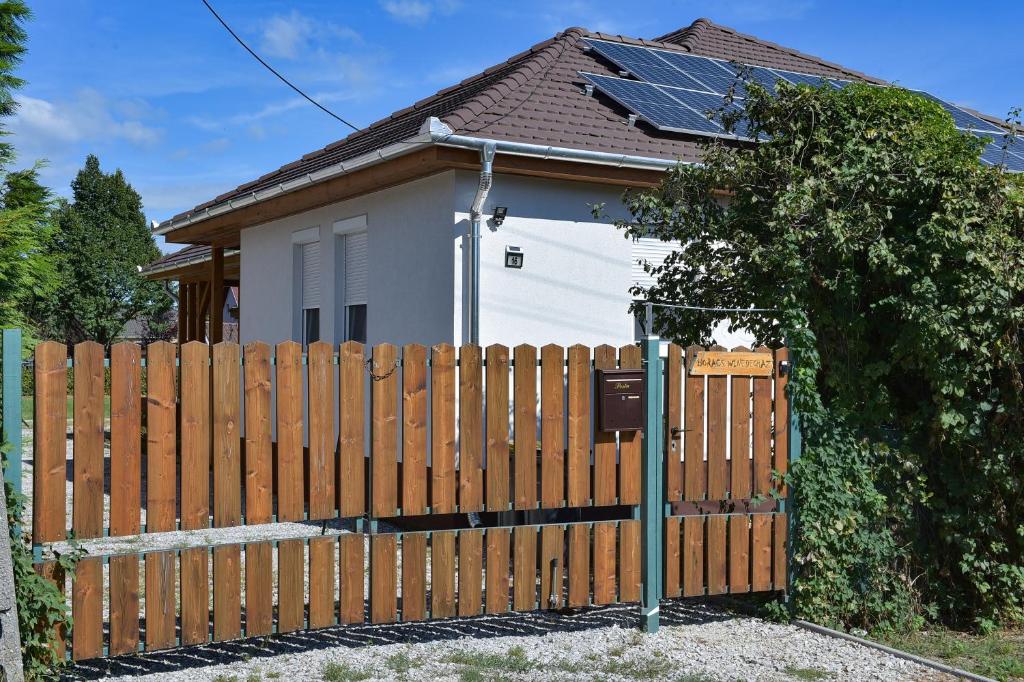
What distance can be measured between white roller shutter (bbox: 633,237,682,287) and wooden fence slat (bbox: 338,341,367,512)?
15.0ft

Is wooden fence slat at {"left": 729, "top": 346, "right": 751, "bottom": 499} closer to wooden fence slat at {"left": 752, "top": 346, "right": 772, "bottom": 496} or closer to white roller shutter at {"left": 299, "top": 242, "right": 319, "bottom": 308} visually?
wooden fence slat at {"left": 752, "top": 346, "right": 772, "bottom": 496}

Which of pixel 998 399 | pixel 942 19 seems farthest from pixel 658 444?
pixel 942 19

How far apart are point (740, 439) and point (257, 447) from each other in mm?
2989

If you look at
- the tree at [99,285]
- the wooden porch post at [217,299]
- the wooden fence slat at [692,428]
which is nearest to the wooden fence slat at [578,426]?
the wooden fence slat at [692,428]

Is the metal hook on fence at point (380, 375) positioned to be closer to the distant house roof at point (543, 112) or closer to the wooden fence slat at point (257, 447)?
the wooden fence slat at point (257, 447)

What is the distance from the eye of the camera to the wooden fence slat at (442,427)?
218 inches

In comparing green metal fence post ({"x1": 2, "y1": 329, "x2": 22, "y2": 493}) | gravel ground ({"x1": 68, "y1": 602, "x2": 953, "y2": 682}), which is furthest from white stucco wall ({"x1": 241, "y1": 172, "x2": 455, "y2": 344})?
green metal fence post ({"x1": 2, "y1": 329, "x2": 22, "y2": 493})

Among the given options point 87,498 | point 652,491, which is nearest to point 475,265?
point 652,491

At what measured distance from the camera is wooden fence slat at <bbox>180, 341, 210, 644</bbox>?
16.3ft

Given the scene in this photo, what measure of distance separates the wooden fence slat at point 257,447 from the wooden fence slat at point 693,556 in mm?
2554

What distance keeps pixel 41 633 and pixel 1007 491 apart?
5640mm

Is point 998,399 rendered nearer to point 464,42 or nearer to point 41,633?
point 41,633

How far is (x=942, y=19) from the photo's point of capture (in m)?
12.3

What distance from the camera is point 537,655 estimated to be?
17.9ft
